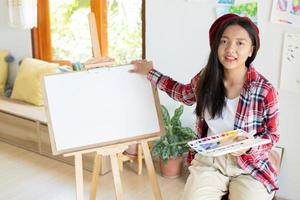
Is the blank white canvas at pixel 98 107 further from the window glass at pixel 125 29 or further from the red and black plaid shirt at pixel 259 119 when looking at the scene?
the window glass at pixel 125 29

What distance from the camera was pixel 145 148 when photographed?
6.56 feet

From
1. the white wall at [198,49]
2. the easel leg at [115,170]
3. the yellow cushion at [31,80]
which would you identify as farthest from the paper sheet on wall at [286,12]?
the yellow cushion at [31,80]

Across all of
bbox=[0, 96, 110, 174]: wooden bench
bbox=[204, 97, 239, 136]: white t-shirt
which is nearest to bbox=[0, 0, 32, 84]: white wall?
bbox=[0, 96, 110, 174]: wooden bench

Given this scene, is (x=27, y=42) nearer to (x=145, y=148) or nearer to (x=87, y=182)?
(x=87, y=182)

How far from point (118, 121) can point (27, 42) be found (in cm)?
198

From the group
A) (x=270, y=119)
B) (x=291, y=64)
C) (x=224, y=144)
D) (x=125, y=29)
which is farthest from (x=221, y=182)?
(x=125, y=29)

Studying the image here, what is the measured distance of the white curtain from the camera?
10.8 ft

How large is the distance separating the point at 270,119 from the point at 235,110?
0.49 feet

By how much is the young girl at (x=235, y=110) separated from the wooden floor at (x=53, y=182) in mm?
890

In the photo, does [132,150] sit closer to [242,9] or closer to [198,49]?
[198,49]

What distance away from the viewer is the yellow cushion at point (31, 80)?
10.9 feet

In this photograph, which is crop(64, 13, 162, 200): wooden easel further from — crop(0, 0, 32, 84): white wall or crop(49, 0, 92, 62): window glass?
crop(0, 0, 32, 84): white wall

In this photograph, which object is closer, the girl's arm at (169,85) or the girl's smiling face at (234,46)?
the girl's smiling face at (234,46)

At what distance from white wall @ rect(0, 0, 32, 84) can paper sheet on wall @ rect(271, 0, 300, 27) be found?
7.27 ft
